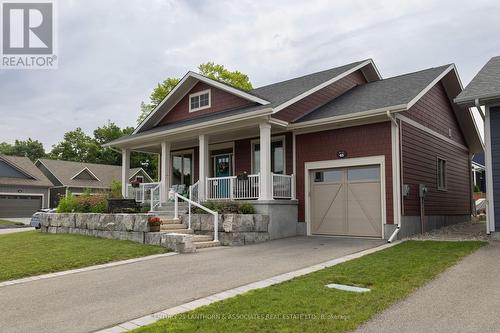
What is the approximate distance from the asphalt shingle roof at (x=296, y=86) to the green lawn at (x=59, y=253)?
5887 millimetres

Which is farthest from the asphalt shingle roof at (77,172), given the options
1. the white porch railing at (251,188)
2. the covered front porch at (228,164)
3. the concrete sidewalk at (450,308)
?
the concrete sidewalk at (450,308)

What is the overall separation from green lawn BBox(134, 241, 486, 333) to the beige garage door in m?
4.41

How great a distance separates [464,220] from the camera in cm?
1781

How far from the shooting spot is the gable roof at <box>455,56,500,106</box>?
1052 centimetres

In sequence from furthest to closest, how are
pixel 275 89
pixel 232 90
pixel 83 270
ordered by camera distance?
pixel 275 89 < pixel 232 90 < pixel 83 270

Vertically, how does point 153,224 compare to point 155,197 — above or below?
below

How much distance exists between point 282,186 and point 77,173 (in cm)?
3111

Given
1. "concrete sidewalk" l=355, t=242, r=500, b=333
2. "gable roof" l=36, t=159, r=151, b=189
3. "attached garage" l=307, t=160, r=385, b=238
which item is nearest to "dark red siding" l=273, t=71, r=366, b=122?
"attached garage" l=307, t=160, r=385, b=238

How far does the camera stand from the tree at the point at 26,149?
61.8 m

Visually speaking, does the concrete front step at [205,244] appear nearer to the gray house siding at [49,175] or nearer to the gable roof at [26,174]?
the gable roof at [26,174]

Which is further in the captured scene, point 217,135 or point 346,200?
point 217,135

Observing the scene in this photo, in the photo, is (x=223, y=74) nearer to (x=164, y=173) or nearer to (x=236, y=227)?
(x=164, y=173)

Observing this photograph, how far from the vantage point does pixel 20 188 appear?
34281 mm

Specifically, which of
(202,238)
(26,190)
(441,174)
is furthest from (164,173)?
(26,190)
